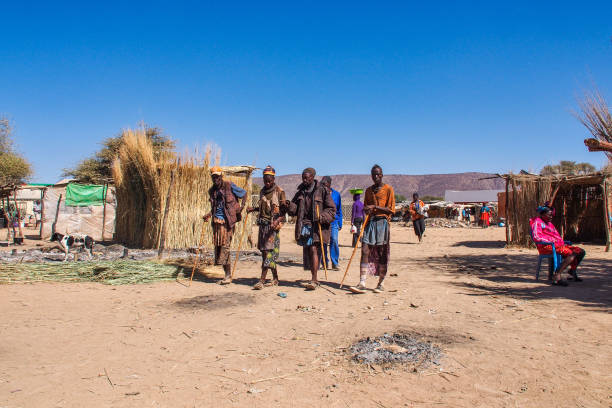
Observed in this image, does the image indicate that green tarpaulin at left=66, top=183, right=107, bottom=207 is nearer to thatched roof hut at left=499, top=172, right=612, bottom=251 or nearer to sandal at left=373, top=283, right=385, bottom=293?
sandal at left=373, top=283, right=385, bottom=293

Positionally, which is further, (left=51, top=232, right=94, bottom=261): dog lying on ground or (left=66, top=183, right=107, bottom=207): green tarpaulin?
(left=66, top=183, right=107, bottom=207): green tarpaulin

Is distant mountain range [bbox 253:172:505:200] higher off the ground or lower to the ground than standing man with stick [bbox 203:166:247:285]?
higher

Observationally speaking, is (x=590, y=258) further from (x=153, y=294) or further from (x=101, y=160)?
(x=101, y=160)

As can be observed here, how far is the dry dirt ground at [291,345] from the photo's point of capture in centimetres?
273

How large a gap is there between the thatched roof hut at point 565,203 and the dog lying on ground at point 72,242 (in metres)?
11.4

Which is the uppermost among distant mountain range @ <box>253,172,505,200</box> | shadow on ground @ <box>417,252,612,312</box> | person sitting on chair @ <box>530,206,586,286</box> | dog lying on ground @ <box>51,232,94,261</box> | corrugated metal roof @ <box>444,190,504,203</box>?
distant mountain range @ <box>253,172,505,200</box>

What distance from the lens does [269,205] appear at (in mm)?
6398

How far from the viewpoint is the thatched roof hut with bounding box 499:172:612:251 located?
498 inches

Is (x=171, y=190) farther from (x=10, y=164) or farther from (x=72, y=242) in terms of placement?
(x=10, y=164)

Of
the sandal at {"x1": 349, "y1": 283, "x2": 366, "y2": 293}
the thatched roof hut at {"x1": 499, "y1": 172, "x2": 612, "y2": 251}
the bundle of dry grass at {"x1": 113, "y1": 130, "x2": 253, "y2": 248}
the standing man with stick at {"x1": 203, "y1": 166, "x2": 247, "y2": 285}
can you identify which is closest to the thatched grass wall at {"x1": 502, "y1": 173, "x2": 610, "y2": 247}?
the thatched roof hut at {"x1": 499, "y1": 172, "x2": 612, "y2": 251}

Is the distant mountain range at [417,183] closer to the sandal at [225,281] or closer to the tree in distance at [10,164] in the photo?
the tree in distance at [10,164]

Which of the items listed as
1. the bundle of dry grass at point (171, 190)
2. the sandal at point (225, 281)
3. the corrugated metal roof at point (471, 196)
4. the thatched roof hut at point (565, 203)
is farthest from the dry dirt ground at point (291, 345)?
the corrugated metal roof at point (471, 196)

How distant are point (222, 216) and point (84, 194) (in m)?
10.2

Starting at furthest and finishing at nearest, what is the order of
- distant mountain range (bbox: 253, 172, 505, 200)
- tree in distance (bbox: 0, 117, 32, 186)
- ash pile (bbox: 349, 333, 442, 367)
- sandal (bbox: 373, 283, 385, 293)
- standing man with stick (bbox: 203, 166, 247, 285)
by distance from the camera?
distant mountain range (bbox: 253, 172, 505, 200)
tree in distance (bbox: 0, 117, 32, 186)
standing man with stick (bbox: 203, 166, 247, 285)
sandal (bbox: 373, 283, 385, 293)
ash pile (bbox: 349, 333, 442, 367)
